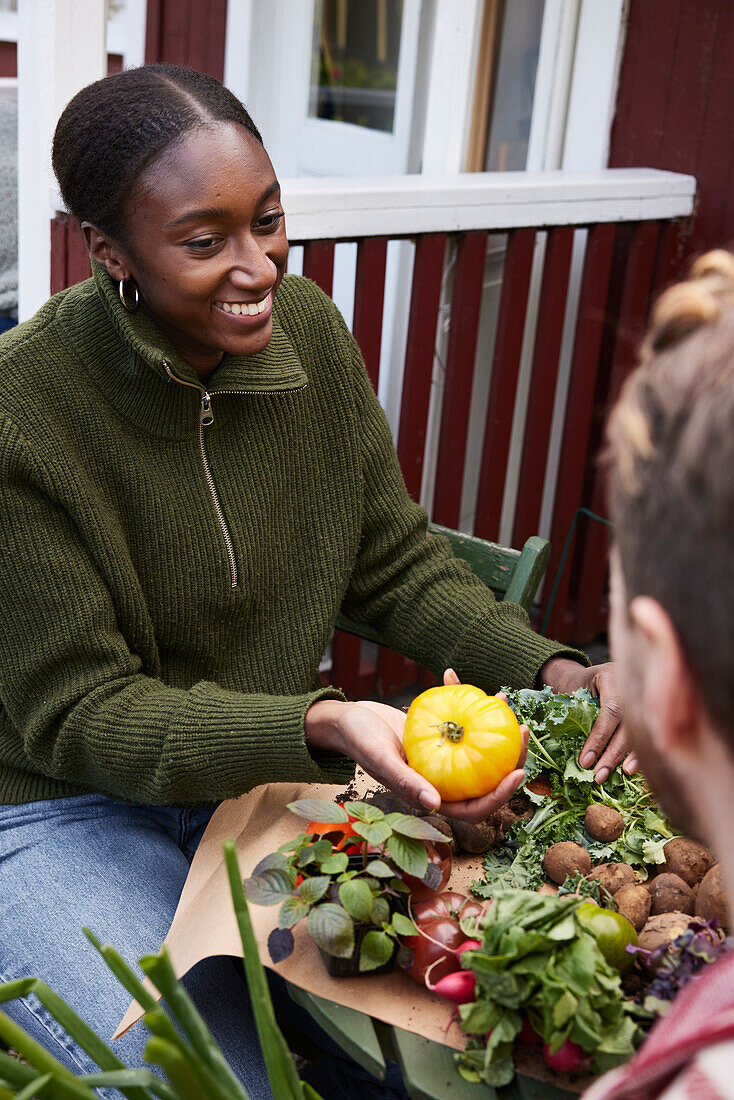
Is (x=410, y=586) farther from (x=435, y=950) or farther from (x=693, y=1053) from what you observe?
(x=693, y=1053)

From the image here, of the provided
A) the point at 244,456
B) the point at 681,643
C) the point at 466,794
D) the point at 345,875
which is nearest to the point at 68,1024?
the point at 345,875

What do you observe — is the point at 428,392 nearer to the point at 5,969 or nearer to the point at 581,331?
the point at 581,331

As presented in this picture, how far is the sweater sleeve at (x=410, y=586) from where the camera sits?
188 centimetres

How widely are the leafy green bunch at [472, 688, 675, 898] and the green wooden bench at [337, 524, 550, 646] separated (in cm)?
54

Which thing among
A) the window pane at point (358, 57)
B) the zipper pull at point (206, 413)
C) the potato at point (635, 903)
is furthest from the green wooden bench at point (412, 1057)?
the window pane at point (358, 57)

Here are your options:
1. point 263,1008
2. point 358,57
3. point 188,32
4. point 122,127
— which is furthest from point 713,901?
point 188,32

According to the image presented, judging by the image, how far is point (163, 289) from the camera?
1.63 metres

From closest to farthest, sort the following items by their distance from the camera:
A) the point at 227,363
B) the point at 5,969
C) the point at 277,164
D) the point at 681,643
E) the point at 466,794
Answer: the point at 681,643 → the point at 466,794 → the point at 5,969 → the point at 227,363 → the point at 277,164

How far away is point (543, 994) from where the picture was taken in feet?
3.25

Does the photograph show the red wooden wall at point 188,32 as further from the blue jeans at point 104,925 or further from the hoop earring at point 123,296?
the blue jeans at point 104,925

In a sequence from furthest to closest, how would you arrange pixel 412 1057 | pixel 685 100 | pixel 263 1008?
1. pixel 685 100
2. pixel 412 1057
3. pixel 263 1008

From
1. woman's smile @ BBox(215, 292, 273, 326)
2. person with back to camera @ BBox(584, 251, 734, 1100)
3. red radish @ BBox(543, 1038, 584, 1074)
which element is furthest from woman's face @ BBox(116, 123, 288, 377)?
red radish @ BBox(543, 1038, 584, 1074)

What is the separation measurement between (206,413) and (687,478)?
1131 millimetres

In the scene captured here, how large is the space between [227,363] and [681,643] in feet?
3.77
